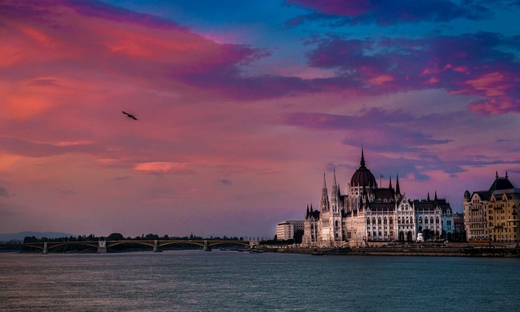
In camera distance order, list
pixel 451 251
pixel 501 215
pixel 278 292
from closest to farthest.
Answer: pixel 278 292, pixel 451 251, pixel 501 215

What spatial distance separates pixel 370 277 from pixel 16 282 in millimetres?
49144

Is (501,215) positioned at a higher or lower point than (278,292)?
higher

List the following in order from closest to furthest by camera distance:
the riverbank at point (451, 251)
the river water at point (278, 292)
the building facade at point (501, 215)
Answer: the river water at point (278, 292) → the riverbank at point (451, 251) → the building facade at point (501, 215)

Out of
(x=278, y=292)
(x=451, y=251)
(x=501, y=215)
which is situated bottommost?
(x=278, y=292)

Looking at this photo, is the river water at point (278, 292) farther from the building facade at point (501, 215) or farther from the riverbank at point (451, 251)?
the building facade at point (501, 215)

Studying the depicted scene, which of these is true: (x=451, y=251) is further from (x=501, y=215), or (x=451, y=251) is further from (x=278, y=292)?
(x=278, y=292)

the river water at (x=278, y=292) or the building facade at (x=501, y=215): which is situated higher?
the building facade at (x=501, y=215)

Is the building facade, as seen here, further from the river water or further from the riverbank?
the river water

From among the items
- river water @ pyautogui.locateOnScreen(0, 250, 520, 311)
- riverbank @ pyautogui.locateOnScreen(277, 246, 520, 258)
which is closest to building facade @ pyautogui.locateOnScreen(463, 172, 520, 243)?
riverbank @ pyautogui.locateOnScreen(277, 246, 520, 258)

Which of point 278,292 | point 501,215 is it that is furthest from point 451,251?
point 278,292

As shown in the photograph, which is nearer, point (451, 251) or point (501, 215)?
point (451, 251)

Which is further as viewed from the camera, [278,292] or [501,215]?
[501,215]

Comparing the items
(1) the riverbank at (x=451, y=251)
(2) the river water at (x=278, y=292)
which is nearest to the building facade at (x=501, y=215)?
(1) the riverbank at (x=451, y=251)

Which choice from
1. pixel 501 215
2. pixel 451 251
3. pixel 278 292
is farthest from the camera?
pixel 501 215
